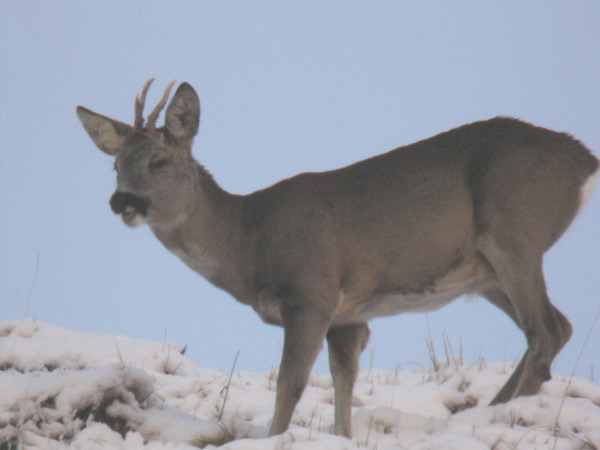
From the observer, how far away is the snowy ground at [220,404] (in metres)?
5.05

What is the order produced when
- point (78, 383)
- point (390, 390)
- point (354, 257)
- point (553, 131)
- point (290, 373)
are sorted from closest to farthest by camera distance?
point (78, 383) < point (290, 373) < point (354, 257) < point (553, 131) < point (390, 390)

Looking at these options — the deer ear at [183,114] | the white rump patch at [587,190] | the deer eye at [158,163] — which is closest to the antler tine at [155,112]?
the deer ear at [183,114]

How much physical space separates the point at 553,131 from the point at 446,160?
1035 mm

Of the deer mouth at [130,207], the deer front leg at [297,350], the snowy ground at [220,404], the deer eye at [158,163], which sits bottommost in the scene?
the snowy ground at [220,404]

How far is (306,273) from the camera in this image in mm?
6609

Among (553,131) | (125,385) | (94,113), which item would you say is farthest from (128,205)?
(553,131)

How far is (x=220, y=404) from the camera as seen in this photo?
22.9 feet

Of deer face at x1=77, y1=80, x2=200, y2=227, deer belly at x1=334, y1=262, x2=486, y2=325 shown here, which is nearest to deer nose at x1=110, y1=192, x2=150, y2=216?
deer face at x1=77, y1=80, x2=200, y2=227

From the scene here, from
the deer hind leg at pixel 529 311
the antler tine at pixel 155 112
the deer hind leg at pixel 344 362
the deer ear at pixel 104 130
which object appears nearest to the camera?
the deer hind leg at pixel 529 311

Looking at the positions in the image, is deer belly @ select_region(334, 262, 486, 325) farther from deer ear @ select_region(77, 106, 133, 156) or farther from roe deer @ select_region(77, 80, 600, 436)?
deer ear @ select_region(77, 106, 133, 156)

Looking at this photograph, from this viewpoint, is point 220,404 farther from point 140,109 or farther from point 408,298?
point 140,109

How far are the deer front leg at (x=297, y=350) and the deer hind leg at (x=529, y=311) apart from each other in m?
1.52

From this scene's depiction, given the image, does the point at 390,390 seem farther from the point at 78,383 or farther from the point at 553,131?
the point at 78,383

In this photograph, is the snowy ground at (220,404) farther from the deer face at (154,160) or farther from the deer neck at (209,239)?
the deer face at (154,160)
